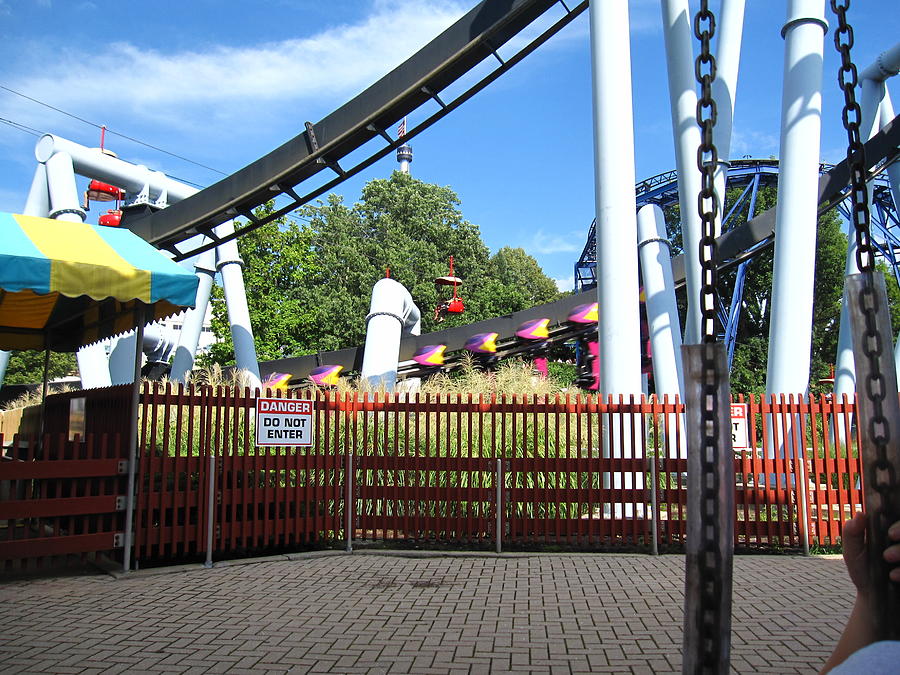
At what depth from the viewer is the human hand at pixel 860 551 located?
5.99ft

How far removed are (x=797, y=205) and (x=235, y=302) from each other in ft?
48.4

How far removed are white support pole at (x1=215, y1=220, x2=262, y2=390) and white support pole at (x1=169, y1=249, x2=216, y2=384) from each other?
680mm

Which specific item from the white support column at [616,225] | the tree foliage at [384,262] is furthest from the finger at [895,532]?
the tree foliage at [384,262]

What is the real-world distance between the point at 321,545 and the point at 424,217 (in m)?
46.8

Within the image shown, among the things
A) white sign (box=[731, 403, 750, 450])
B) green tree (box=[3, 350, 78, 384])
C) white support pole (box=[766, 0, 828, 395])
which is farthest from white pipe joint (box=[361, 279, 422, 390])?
green tree (box=[3, 350, 78, 384])

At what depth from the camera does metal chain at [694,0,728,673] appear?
219cm

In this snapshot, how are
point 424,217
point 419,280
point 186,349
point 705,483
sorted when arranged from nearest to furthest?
point 705,483 < point 186,349 < point 419,280 < point 424,217

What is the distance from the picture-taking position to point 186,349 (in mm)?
20516

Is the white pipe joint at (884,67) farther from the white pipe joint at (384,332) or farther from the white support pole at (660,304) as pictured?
the white pipe joint at (384,332)

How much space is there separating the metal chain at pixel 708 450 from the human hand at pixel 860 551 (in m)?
0.36

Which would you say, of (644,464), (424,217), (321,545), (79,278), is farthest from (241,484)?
(424,217)

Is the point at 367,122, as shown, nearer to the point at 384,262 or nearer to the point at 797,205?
the point at 797,205

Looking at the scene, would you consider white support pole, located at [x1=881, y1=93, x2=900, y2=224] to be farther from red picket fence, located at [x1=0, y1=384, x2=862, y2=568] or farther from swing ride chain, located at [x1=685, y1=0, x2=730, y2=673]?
swing ride chain, located at [x1=685, y1=0, x2=730, y2=673]

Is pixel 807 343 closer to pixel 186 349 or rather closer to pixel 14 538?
Result: pixel 14 538
